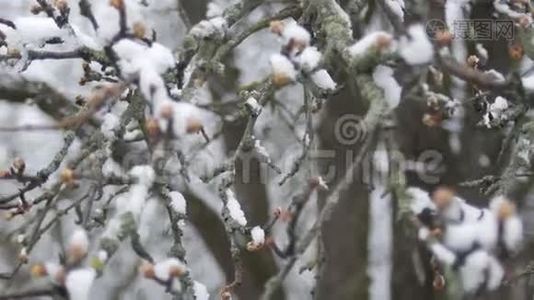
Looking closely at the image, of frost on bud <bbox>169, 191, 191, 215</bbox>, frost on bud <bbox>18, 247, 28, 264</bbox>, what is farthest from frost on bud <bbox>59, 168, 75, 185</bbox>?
frost on bud <bbox>169, 191, 191, 215</bbox>

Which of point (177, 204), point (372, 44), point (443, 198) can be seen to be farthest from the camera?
point (177, 204)

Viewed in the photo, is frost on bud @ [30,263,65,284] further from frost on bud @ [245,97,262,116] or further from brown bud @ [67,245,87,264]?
frost on bud @ [245,97,262,116]

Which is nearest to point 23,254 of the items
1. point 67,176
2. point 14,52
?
point 67,176

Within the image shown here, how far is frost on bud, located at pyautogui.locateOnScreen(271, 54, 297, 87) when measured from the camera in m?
1.40

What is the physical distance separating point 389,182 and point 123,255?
6677 millimetres

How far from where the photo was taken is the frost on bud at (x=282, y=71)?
1.40 metres

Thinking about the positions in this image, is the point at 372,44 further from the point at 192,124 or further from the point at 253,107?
the point at 253,107

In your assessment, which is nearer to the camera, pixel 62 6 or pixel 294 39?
pixel 294 39

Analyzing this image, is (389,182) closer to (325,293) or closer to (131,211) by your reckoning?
(131,211)

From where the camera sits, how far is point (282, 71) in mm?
1406

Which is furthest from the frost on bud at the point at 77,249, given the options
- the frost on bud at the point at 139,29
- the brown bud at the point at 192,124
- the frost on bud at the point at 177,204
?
the frost on bud at the point at 177,204

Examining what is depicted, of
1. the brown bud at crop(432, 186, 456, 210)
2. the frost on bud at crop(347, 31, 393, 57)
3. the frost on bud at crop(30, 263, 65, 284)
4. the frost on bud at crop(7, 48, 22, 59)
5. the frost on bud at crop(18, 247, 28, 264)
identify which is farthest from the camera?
the frost on bud at crop(7, 48, 22, 59)

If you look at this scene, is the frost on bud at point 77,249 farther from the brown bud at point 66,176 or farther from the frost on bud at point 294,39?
the frost on bud at point 294,39

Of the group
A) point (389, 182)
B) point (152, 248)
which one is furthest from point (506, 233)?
point (152, 248)
